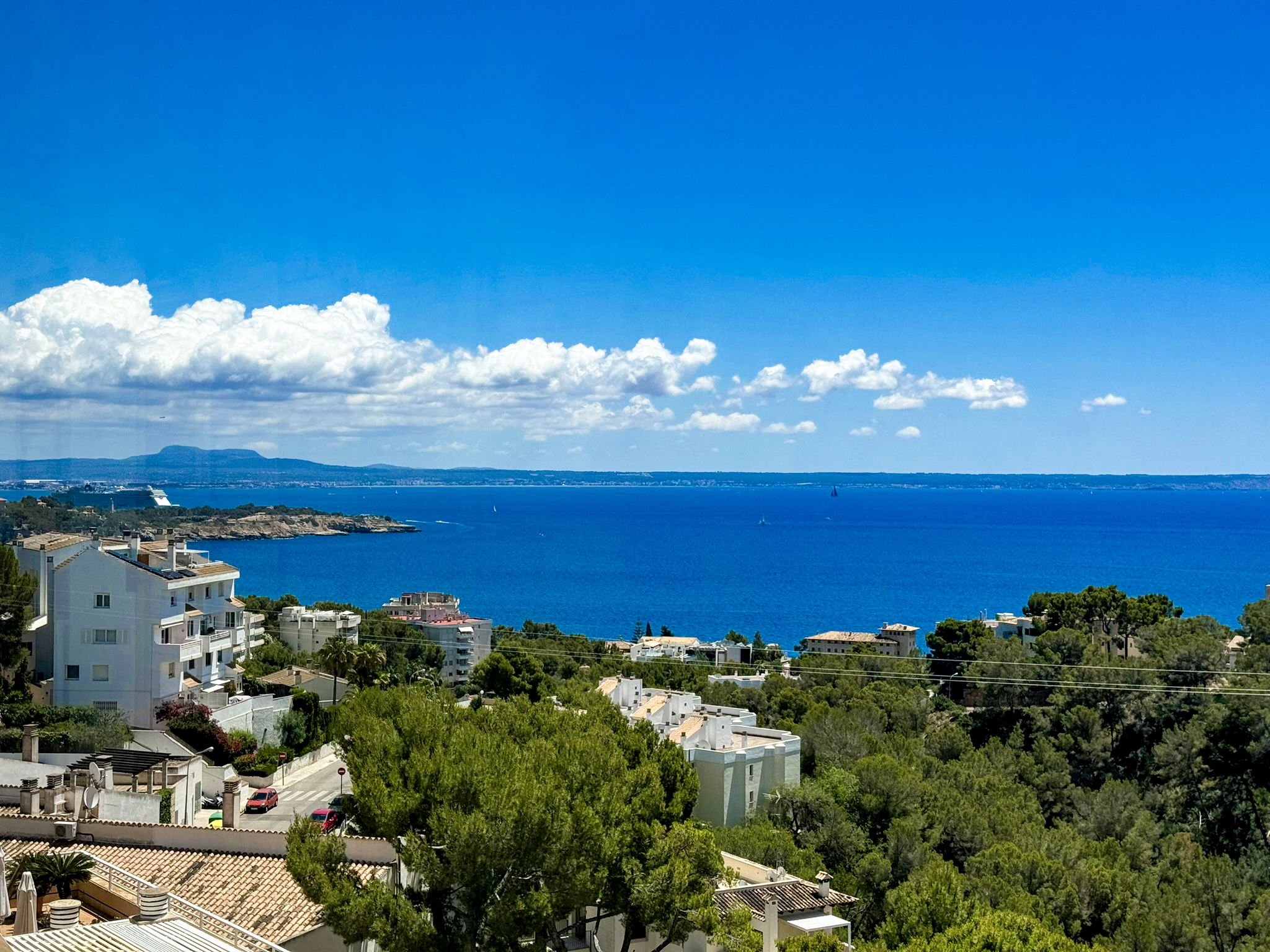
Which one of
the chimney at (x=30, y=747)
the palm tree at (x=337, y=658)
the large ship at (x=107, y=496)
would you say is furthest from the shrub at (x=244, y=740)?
the large ship at (x=107, y=496)

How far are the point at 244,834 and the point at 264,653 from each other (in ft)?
89.0

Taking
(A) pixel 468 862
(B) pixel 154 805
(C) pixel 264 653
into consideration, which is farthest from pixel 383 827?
(C) pixel 264 653

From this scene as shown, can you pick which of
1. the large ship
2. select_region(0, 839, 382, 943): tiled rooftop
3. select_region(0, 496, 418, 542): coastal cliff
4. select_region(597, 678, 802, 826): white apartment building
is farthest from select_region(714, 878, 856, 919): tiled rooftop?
the large ship

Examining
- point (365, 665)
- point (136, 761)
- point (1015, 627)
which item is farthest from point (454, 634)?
point (136, 761)

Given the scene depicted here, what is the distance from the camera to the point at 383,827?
10.2 m

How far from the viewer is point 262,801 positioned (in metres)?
21.3

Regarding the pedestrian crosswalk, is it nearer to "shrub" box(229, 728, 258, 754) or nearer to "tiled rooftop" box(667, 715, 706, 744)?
"shrub" box(229, 728, 258, 754)

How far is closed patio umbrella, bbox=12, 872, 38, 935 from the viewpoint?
716 centimetres

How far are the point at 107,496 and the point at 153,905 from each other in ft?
96.1

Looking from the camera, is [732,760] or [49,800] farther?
[732,760]

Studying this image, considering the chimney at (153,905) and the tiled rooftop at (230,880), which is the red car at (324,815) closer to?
the tiled rooftop at (230,880)

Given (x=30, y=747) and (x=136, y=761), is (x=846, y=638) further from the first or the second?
(x=30, y=747)

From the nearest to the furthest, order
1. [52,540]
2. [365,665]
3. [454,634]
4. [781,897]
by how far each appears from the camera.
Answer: [781,897] < [52,540] < [365,665] < [454,634]

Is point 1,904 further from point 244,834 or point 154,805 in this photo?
point 154,805
